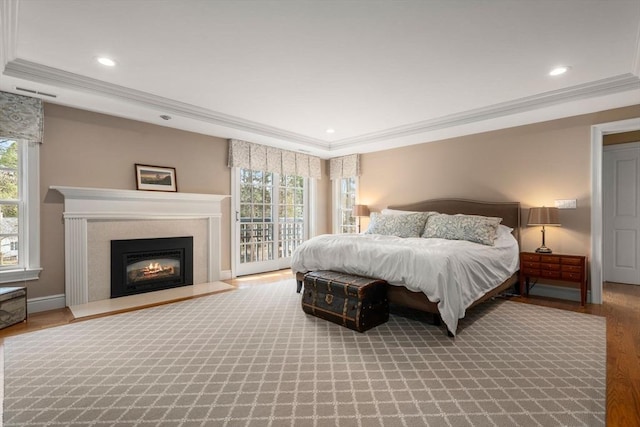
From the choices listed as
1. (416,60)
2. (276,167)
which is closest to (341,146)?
(276,167)

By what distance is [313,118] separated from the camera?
4.40 m

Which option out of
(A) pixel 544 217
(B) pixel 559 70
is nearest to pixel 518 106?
(B) pixel 559 70

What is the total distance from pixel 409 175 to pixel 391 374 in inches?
159

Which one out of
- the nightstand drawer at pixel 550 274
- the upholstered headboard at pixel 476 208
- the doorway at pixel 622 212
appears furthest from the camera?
the doorway at pixel 622 212

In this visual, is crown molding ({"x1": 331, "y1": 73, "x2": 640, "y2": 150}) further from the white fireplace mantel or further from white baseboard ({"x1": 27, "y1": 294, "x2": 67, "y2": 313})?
white baseboard ({"x1": 27, "y1": 294, "x2": 67, "y2": 313})

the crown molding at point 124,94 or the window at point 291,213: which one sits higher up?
the crown molding at point 124,94

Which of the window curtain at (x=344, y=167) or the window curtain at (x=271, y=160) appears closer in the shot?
the window curtain at (x=271, y=160)

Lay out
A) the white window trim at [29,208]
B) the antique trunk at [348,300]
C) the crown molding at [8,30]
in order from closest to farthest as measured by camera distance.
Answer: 1. the crown molding at [8,30]
2. the antique trunk at [348,300]
3. the white window trim at [29,208]

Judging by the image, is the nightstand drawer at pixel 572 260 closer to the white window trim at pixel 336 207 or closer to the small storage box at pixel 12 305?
the white window trim at pixel 336 207

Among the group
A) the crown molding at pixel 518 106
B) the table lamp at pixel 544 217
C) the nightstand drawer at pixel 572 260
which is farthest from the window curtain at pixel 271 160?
the nightstand drawer at pixel 572 260

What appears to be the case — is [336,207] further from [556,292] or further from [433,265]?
[433,265]

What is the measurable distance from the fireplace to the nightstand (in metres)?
4.63

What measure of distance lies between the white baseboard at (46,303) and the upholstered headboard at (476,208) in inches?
196

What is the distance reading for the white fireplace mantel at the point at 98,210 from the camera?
140 inches
